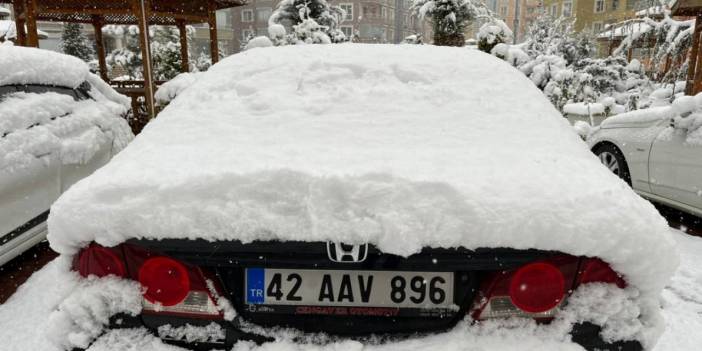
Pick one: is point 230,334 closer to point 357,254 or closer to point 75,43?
point 357,254

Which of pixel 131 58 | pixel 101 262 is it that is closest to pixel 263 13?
pixel 131 58

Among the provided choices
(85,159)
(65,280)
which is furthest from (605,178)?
(85,159)

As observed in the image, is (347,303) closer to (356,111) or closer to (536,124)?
(356,111)

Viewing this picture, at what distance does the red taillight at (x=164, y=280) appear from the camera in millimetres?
1483

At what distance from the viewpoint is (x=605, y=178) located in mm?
1646

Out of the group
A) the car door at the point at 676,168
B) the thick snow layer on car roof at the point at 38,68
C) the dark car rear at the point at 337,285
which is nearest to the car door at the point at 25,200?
the thick snow layer on car roof at the point at 38,68

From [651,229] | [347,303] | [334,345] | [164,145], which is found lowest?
[334,345]

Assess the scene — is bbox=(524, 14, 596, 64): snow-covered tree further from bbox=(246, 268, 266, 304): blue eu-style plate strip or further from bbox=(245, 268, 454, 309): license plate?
bbox=(246, 268, 266, 304): blue eu-style plate strip

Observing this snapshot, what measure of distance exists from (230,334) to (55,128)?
10.4 ft

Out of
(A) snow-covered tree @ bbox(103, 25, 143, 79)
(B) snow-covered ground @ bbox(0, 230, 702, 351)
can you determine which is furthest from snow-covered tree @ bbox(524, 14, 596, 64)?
(A) snow-covered tree @ bbox(103, 25, 143, 79)

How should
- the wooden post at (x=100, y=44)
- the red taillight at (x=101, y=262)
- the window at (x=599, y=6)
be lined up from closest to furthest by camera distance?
the red taillight at (x=101, y=262), the wooden post at (x=100, y=44), the window at (x=599, y=6)

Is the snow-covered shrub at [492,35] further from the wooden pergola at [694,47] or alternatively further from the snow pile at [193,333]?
the snow pile at [193,333]

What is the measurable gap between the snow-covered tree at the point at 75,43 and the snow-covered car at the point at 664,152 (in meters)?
30.2

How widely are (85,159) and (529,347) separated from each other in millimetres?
3912
